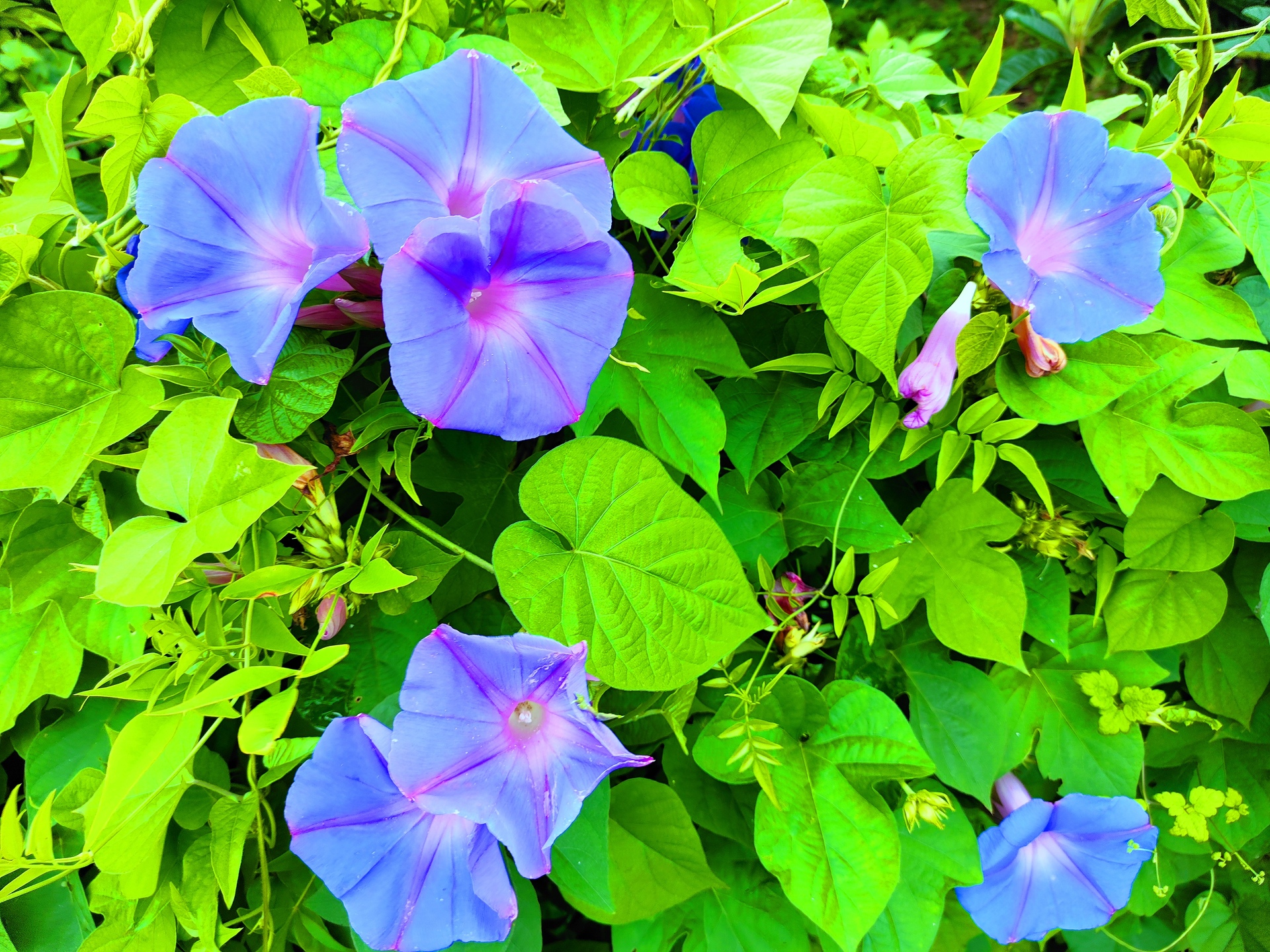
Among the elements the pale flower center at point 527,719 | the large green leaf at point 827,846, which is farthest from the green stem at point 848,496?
the pale flower center at point 527,719

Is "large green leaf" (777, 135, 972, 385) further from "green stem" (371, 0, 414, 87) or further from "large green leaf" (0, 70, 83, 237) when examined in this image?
"large green leaf" (0, 70, 83, 237)

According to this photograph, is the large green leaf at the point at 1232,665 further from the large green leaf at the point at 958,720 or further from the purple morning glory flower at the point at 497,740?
the purple morning glory flower at the point at 497,740

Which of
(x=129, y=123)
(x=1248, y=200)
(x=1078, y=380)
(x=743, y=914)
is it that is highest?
(x=129, y=123)

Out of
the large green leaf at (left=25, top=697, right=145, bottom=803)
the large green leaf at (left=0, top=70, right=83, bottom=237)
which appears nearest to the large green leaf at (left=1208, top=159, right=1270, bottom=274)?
the large green leaf at (left=0, top=70, right=83, bottom=237)

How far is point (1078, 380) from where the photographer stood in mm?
794

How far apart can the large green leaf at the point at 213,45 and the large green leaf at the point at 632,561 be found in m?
0.49

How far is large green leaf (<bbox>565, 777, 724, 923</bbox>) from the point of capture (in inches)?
35.3

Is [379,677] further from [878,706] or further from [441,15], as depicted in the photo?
[441,15]

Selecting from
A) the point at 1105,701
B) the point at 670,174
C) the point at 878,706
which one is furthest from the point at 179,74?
the point at 1105,701

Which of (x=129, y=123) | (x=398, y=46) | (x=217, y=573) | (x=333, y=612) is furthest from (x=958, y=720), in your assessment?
(x=129, y=123)

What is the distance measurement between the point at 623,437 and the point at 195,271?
429mm

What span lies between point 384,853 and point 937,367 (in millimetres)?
668

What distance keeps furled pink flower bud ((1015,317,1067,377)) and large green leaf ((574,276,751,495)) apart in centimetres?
27

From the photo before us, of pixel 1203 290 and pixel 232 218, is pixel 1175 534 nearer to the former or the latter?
pixel 1203 290
